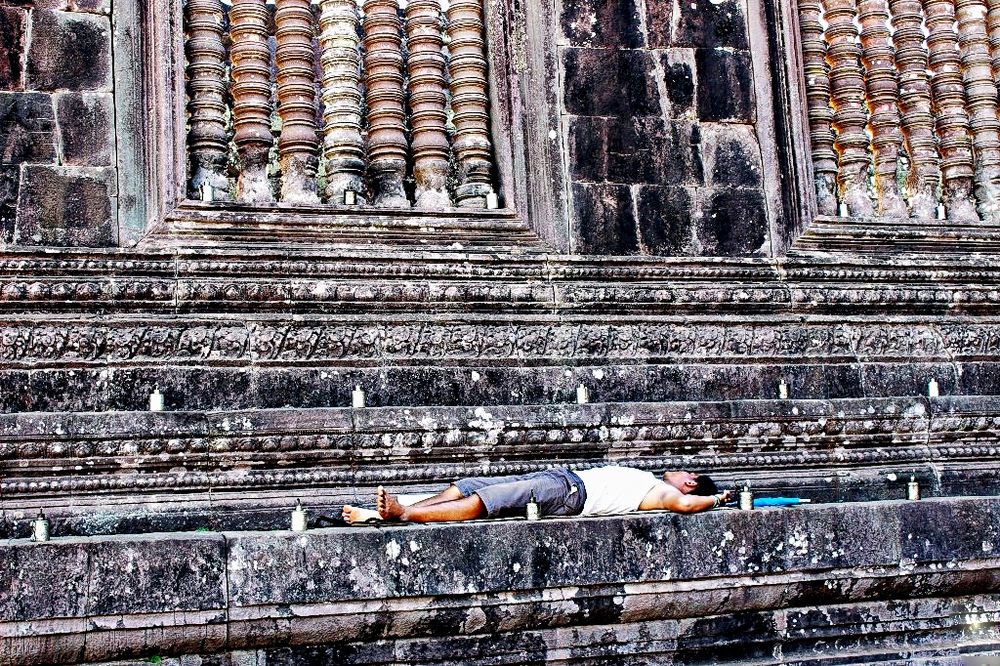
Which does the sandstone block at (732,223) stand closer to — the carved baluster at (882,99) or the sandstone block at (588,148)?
the sandstone block at (588,148)

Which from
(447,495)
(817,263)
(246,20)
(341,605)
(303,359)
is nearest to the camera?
(341,605)

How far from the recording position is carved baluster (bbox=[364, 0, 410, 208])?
8406 mm

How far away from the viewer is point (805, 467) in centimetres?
837

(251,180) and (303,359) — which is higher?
(251,180)

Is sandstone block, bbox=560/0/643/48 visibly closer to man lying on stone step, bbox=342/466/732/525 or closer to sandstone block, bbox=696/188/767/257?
sandstone block, bbox=696/188/767/257

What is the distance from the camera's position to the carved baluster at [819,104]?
9352 mm

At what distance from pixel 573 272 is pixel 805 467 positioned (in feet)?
5.88

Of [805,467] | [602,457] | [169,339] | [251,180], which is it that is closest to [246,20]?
[251,180]

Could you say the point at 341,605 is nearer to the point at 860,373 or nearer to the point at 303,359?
the point at 303,359

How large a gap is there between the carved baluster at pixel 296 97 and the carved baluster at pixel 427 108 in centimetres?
61

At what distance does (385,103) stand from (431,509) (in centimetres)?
271

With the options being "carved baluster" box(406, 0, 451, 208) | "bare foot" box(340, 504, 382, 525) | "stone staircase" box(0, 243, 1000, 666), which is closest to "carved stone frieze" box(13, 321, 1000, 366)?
"stone staircase" box(0, 243, 1000, 666)

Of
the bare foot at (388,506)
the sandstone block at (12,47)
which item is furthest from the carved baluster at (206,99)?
the bare foot at (388,506)

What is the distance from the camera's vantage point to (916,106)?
9.59m
